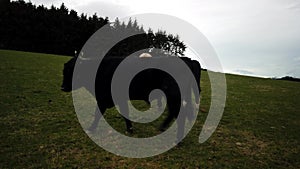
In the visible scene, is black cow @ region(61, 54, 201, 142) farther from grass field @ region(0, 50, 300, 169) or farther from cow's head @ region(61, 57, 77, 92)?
grass field @ region(0, 50, 300, 169)

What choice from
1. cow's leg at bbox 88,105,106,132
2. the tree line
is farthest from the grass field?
the tree line

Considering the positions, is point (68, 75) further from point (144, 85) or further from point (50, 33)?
point (50, 33)

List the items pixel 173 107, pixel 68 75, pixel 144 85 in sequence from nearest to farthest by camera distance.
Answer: pixel 173 107 → pixel 144 85 → pixel 68 75

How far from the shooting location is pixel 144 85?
621cm

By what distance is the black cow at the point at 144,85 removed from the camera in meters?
5.78

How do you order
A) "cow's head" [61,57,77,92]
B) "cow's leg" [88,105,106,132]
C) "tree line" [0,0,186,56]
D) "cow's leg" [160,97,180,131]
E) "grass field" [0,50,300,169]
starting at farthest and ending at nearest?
1. "tree line" [0,0,186,56]
2. "cow's head" [61,57,77,92]
3. "cow's leg" [88,105,106,132]
4. "cow's leg" [160,97,180,131]
5. "grass field" [0,50,300,169]

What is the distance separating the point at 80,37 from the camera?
6109cm

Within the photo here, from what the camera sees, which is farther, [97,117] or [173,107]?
[97,117]

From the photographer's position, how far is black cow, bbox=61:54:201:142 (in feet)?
19.0

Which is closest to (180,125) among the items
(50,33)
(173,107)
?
(173,107)

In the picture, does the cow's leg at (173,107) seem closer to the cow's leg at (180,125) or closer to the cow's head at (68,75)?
the cow's leg at (180,125)

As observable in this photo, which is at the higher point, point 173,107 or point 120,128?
point 173,107

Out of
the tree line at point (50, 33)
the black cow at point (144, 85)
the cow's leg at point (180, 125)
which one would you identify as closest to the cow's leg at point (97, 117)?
the black cow at point (144, 85)

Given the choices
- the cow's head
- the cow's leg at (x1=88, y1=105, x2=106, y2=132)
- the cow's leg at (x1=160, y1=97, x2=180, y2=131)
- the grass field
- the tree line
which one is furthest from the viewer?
the tree line
